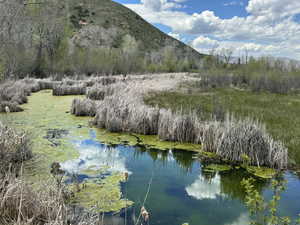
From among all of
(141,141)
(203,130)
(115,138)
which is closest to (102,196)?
(141,141)

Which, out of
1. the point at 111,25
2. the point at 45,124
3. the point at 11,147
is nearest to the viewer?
the point at 11,147

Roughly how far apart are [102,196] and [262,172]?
376 cm

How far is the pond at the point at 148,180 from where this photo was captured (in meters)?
4.37

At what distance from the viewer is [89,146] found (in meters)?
7.44

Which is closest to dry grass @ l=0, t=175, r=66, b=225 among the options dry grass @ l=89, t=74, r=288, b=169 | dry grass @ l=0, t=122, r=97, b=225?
dry grass @ l=0, t=122, r=97, b=225

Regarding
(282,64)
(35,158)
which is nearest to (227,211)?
(35,158)

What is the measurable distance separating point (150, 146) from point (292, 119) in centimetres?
663

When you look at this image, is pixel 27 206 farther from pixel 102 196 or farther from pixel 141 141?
pixel 141 141

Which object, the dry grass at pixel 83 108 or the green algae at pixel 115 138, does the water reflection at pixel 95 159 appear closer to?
the green algae at pixel 115 138

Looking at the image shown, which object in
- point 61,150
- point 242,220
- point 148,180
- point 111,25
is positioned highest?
point 111,25

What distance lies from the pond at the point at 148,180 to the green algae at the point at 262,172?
0.21 m

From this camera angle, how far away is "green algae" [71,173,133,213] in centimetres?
427

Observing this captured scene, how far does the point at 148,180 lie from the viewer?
565cm

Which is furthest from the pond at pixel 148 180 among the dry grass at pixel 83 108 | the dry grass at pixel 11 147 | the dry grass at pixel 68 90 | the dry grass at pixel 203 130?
the dry grass at pixel 68 90
